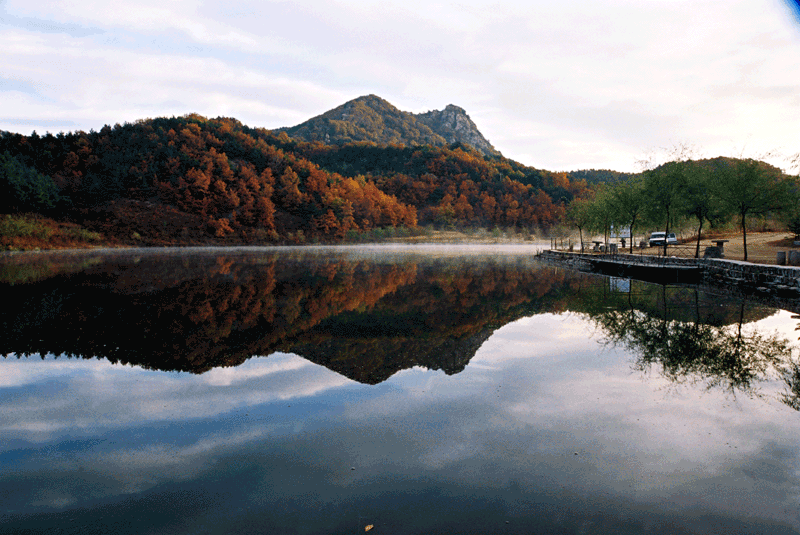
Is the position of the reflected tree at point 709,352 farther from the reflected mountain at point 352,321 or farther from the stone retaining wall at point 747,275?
the stone retaining wall at point 747,275

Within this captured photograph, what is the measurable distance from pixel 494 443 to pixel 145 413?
514 cm

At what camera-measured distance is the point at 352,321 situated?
1514cm

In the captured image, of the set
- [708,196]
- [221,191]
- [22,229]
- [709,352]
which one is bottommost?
[709,352]

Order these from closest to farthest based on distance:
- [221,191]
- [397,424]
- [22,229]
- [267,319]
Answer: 1. [397,424]
2. [267,319]
3. [22,229]
4. [221,191]

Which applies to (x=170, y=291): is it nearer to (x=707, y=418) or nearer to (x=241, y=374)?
(x=241, y=374)

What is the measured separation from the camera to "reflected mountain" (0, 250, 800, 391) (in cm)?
1068

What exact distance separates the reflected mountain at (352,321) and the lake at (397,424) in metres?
0.11

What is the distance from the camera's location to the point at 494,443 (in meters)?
6.20

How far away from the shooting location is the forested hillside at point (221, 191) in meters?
89.6

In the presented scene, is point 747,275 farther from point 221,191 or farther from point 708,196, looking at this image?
point 221,191

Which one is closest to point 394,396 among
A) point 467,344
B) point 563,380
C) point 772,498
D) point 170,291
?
point 563,380

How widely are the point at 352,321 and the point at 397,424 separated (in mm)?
8422

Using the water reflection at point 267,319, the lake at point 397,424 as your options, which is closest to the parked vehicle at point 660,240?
the water reflection at point 267,319

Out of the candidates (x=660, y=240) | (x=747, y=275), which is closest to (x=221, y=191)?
(x=660, y=240)
